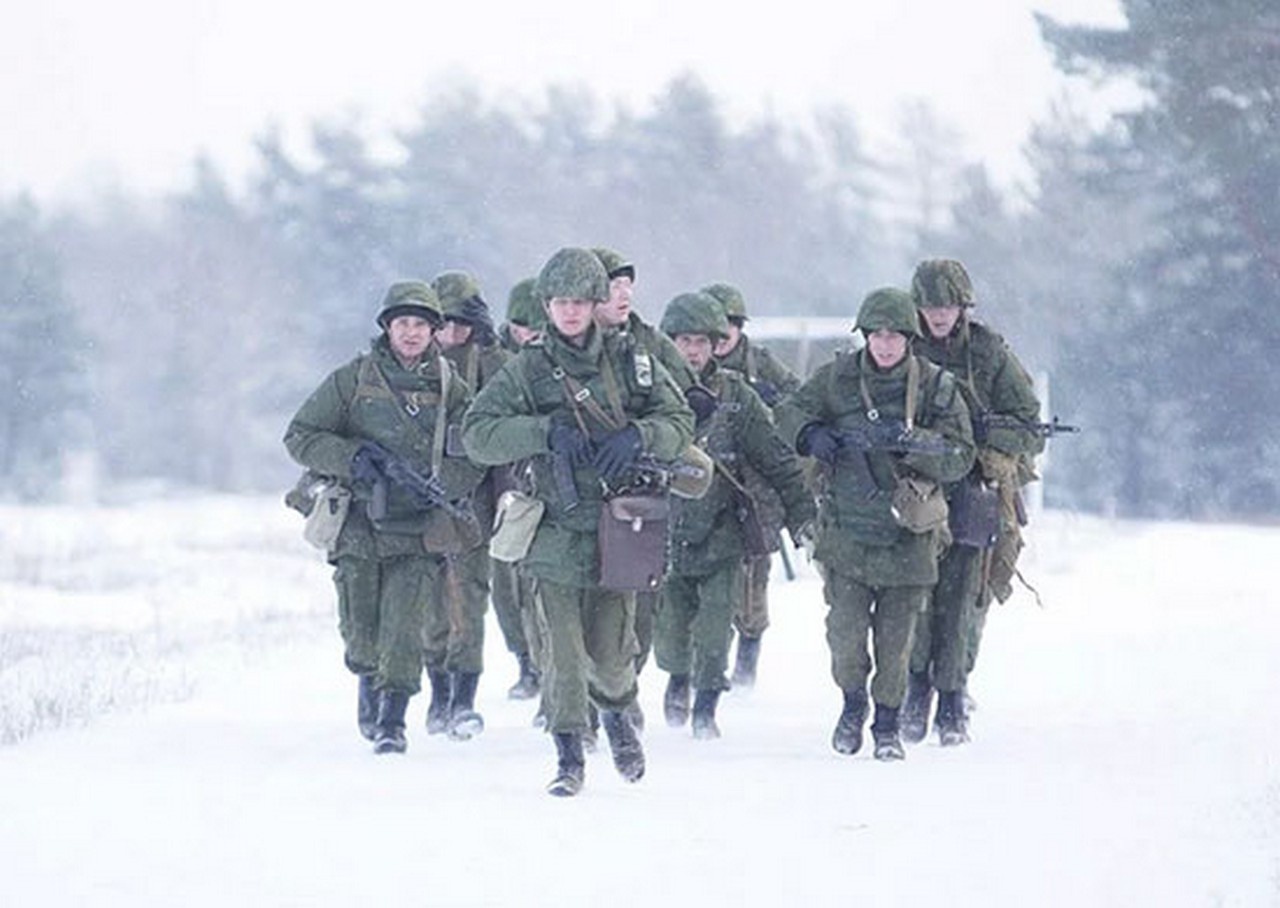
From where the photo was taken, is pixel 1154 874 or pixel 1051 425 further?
pixel 1051 425

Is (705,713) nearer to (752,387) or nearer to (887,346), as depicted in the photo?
(752,387)

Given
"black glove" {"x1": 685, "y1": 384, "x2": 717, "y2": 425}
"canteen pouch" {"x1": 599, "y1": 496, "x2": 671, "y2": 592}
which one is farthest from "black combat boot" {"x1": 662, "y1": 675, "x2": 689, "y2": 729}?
"canteen pouch" {"x1": 599, "y1": 496, "x2": 671, "y2": 592}

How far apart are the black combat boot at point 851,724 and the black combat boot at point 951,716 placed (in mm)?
528

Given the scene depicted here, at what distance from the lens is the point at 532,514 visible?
32.4 ft

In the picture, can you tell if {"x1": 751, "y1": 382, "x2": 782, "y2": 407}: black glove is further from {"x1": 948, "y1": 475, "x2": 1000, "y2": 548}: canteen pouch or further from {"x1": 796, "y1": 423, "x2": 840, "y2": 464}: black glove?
{"x1": 796, "y1": 423, "x2": 840, "y2": 464}: black glove

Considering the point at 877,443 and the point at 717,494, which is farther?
the point at 717,494

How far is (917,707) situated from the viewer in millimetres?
12078

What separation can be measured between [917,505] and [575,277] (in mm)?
2147

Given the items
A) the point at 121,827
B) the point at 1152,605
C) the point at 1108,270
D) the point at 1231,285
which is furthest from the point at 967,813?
the point at 1108,270

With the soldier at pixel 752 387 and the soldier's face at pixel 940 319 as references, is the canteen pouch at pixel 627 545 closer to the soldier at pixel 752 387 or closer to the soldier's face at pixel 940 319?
the soldier's face at pixel 940 319

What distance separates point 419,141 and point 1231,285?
40447mm

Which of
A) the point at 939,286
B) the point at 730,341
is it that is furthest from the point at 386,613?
the point at 939,286

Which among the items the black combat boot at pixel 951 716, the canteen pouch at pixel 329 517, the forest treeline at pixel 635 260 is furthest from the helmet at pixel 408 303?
the forest treeline at pixel 635 260

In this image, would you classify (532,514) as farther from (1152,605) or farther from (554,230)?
(554,230)
